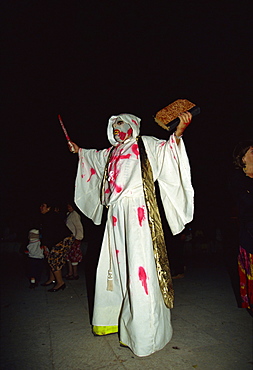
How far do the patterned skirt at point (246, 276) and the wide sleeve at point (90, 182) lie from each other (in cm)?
164

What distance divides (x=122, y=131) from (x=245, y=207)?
155 cm

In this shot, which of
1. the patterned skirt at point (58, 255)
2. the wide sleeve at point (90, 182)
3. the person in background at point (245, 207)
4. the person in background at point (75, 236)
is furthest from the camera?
the person in background at point (75, 236)

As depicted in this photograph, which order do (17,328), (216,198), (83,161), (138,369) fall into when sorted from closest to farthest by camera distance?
(138,369)
(17,328)
(83,161)
(216,198)

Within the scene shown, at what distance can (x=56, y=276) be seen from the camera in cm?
466

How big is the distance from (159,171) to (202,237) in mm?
6821

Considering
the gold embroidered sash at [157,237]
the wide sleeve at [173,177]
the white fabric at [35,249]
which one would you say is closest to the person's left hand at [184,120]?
the wide sleeve at [173,177]

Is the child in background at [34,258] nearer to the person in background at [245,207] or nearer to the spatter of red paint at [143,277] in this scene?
the spatter of red paint at [143,277]

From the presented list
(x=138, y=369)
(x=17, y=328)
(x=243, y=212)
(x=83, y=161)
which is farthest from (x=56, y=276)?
(x=243, y=212)

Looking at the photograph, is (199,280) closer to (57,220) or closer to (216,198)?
(57,220)

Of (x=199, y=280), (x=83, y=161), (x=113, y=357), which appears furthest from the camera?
(x=199, y=280)

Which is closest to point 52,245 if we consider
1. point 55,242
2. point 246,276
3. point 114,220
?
point 55,242

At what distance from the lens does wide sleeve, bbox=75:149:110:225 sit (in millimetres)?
3209

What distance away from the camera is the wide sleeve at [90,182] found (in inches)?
126

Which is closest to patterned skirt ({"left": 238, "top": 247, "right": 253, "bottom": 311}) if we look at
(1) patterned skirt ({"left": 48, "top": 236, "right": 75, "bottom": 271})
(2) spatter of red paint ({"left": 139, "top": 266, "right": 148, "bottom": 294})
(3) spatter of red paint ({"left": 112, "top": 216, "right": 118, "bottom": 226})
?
(2) spatter of red paint ({"left": 139, "top": 266, "right": 148, "bottom": 294})
